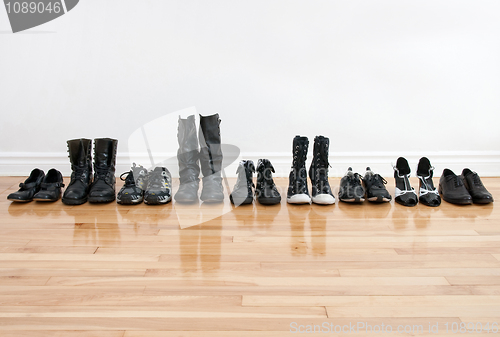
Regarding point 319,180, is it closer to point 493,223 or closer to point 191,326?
point 493,223

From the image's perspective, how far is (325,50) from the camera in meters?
2.60

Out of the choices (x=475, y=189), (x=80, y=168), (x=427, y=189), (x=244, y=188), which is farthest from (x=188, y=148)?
(x=475, y=189)

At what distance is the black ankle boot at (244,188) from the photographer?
2.12m

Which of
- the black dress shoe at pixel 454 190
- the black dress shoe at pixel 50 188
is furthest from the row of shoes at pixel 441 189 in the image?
the black dress shoe at pixel 50 188

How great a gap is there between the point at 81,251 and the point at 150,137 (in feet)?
4.27

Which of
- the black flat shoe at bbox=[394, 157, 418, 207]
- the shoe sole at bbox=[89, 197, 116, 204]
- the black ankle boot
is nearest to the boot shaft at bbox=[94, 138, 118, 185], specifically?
the shoe sole at bbox=[89, 197, 116, 204]

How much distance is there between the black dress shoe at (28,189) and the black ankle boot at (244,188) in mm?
1149

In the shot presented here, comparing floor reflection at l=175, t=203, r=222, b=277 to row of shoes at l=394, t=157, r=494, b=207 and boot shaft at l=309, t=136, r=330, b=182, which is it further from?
row of shoes at l=394, t=157, r=494, b=207

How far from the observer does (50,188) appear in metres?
2.18

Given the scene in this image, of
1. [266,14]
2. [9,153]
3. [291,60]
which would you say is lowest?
[9,153]

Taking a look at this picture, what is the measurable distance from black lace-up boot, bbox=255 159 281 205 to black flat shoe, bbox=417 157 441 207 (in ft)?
2.74

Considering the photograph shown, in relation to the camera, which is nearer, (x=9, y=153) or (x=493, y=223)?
(x=493, y=223)

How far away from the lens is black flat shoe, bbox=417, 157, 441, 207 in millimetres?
2119

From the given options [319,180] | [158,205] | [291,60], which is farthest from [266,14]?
[158,205]
